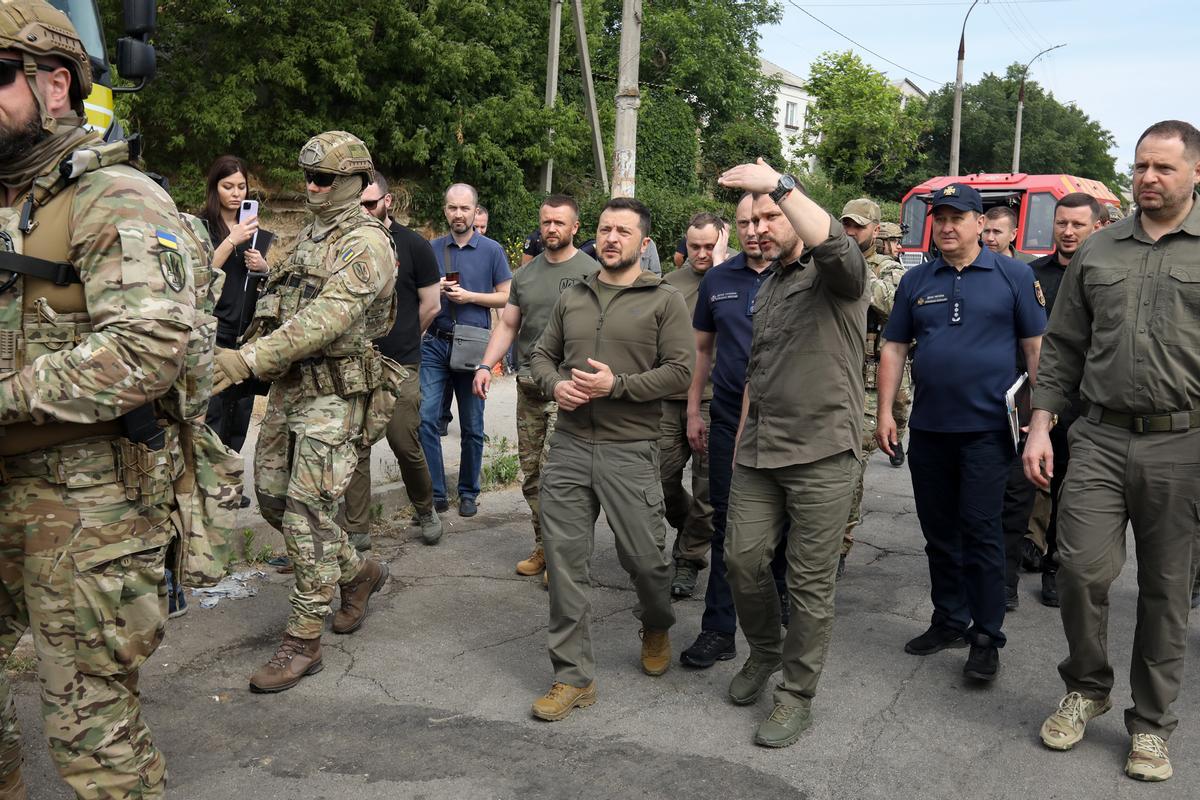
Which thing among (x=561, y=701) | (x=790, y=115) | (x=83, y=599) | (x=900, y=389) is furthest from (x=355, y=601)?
(x=790, y=115)

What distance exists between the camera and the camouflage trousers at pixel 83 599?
2814mm

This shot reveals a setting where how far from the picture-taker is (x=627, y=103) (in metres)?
13.5

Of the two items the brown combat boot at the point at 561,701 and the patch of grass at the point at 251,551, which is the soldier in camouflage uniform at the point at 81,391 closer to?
the brown combat boot at the point at 561,701

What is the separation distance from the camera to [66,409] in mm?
2648

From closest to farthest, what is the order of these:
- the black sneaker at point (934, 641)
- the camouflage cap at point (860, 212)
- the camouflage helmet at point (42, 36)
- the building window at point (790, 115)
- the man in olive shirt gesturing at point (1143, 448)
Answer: the camouflage helmet at point (42, 36), the man in olive shirt gesturing at point (1143, 448), the black sneaker at point (934, 641), the camouflage cap at point (860, 212), the building window at point (790, 115)

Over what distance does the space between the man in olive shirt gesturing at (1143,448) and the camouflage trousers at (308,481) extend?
9.68ft

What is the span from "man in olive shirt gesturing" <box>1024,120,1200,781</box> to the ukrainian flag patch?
320cm

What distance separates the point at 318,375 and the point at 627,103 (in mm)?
9537

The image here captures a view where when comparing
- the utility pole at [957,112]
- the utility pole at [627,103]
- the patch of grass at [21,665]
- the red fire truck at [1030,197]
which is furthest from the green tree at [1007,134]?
the patch of grass at [21,665]

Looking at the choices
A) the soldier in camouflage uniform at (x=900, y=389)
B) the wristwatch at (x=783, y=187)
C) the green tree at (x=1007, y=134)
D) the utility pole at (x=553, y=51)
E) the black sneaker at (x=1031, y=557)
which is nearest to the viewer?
the wristwatch at (x=783, y=187)

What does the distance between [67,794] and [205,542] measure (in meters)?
1.15

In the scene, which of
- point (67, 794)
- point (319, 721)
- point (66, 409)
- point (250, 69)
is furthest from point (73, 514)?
point (250, 69)

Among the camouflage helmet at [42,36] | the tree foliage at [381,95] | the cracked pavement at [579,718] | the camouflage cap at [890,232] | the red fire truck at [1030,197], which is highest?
the tree foliage at [381,95]

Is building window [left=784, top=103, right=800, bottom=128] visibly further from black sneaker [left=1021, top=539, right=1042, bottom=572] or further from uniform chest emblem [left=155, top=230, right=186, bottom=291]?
uniform chest emblem [left=155, top=230, right=186, bottom=291]
